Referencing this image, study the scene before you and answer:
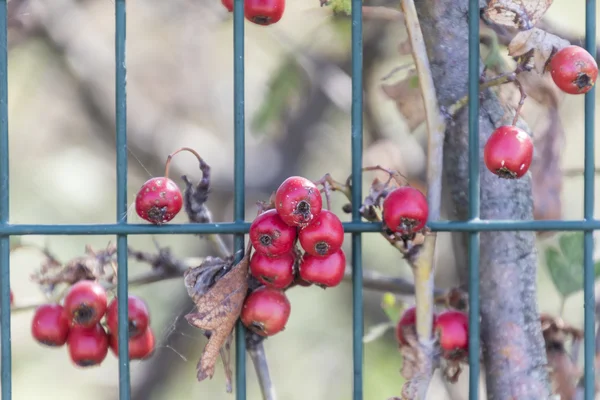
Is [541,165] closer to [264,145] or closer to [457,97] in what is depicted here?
[457,97]

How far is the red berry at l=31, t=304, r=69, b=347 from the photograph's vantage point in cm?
174

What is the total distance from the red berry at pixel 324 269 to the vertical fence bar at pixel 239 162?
0.14 m

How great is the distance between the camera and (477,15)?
1.48 meters

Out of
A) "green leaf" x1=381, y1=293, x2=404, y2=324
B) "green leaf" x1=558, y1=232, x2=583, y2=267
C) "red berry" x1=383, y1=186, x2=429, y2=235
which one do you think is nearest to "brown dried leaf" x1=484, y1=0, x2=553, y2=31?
"red berry" x1=383, y1=186, x2=429, y2=235

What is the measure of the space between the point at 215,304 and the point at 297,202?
23cm

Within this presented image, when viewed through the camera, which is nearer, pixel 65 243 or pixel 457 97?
pixel 457 97

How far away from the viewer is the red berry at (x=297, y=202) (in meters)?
1.34

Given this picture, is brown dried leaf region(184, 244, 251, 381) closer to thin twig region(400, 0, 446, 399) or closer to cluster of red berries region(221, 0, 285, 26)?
thin twig region(400, 0, 446, 399)

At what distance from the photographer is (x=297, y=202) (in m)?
1.34

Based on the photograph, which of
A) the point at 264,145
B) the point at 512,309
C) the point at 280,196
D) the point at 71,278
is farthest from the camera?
the point at 264,145

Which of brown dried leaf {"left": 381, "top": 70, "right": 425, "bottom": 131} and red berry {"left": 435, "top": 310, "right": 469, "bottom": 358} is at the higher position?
brown dried leaf {"left": 381, "top": 70, "right": 425, "bottom": 131}

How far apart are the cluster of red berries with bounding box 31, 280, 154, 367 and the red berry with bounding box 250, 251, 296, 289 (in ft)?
1.35

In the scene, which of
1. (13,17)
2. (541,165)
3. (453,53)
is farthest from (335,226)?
(13,17)

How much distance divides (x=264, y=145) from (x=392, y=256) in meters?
0.70
